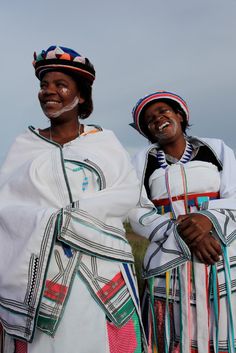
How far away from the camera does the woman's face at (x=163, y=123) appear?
3.54 meters

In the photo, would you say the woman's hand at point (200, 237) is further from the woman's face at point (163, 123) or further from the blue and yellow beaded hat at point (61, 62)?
the blue and yellow beaded hat at point (61, 62)

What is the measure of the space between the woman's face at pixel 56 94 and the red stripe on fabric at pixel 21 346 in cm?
136

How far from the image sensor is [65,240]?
2615mm

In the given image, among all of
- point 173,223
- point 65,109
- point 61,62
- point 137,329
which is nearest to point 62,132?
point 65,109

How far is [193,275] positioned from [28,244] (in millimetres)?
1152

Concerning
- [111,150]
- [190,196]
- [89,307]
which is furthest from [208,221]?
[89,307]

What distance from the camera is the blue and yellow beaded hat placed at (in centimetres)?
306

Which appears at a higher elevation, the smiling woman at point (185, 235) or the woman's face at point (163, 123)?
the woman's face at point (163, 123)

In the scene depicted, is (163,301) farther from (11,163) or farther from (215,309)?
(11,163)

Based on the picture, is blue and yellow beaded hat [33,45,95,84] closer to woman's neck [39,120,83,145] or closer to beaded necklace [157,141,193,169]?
woman's neck [39,120,83,145]

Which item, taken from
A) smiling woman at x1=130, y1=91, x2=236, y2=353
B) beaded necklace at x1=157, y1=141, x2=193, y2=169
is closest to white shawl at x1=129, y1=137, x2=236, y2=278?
smiling woman at x1=130, y1=91, x2=236, y2=353

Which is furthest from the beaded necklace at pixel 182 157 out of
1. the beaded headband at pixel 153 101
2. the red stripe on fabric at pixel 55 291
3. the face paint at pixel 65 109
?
the red stripe on fabric at pixel 55 291

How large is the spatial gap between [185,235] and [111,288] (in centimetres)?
63

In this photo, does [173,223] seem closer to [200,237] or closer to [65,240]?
[200,237]
